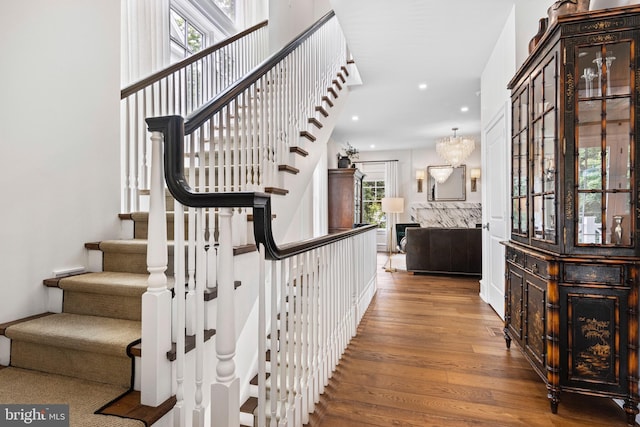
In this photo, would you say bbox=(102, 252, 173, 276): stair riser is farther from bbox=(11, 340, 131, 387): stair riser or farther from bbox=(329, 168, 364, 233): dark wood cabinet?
bbox=(329, 168, 364, 233): dark wood cabinet

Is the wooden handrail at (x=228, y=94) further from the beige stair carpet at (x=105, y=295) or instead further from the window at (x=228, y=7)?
the window at (x=228, y=7)

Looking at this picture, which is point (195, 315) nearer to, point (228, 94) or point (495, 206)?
point (228, 94)

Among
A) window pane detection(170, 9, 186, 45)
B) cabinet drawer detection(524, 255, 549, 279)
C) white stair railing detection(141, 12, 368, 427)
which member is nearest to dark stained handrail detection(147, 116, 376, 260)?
white stair railing detection(141, 12, 368, 427)

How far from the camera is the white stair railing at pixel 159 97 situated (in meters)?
2.36

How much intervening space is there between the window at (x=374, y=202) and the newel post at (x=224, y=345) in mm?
8581

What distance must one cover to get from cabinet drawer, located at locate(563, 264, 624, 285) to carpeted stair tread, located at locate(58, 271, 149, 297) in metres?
2.23

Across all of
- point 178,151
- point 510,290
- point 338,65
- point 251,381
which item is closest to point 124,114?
point 178,151

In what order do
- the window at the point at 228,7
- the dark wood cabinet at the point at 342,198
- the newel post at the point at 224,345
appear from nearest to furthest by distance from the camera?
the newel post at the point at 224,345, the window at the point at 228,7, the dark wood cabinet at the point at 342,198

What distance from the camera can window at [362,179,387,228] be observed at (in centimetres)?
955

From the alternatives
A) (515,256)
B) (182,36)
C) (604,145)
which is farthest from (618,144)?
(182,36)

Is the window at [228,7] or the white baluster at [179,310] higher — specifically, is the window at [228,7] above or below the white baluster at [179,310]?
above

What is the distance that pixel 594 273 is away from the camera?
173cm

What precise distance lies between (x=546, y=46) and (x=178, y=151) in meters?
2.17

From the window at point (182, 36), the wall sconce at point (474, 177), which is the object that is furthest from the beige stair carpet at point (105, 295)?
the wall sconce at point (474, 177)
